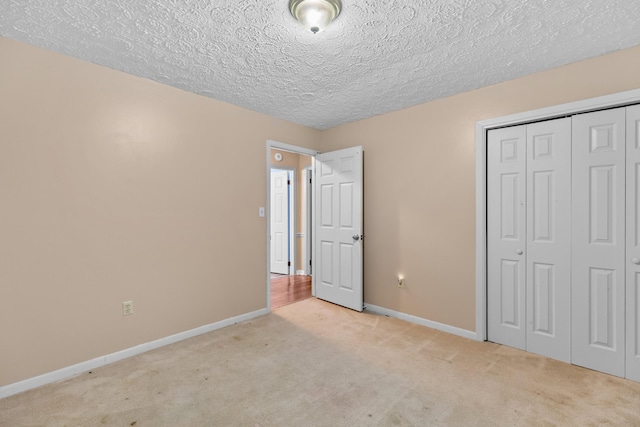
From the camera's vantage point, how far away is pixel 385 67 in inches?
97.0

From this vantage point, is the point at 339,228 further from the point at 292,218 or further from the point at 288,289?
the point at 292,218

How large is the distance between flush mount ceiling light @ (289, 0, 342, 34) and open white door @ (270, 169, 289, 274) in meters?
4.00

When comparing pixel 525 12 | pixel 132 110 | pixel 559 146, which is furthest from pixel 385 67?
pixel 132 110

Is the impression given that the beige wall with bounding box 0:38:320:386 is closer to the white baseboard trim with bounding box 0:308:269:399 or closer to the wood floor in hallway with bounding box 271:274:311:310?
the white baseboard trim with bounding box 0:308:269:399

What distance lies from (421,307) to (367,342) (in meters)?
0.82

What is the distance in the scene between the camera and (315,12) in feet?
5.58

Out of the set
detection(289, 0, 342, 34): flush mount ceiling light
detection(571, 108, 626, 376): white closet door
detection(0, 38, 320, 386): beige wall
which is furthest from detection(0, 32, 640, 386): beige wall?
detection(289, 0, 342, 34): flush mount ceiling light

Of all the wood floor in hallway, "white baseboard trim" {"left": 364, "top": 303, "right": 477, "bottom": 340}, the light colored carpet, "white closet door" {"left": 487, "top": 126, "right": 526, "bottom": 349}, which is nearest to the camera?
the light colored carpet

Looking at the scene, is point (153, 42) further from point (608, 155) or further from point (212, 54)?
point (608, 155)

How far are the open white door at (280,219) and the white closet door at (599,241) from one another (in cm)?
426

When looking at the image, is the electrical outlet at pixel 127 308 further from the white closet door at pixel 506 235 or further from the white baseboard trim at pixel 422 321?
the white closet door at pixel 506 235

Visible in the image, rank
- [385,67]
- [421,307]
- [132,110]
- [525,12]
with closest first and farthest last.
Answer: [525,12] < [385,67] < [132,110] < [421,307]

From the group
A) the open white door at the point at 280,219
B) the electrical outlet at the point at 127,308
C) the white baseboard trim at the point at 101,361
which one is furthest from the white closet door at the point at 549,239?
the open white door at the point at 280,219

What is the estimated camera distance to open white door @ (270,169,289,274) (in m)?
5.74
